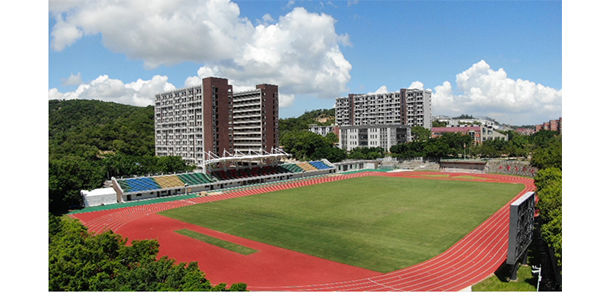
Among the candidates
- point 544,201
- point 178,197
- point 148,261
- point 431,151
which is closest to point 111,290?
point 148,261

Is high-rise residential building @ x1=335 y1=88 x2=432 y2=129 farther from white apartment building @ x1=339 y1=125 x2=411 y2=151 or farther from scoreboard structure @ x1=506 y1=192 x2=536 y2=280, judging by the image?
scoreboard structure @ x1=506 y1=192 x2=536 y2=280

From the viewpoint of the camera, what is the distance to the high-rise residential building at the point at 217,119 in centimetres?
4847

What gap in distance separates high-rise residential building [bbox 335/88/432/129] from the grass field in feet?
156

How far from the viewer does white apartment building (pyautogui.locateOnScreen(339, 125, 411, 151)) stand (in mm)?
74562

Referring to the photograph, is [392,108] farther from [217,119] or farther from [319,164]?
[217,119]

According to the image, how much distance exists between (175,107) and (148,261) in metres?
46.4

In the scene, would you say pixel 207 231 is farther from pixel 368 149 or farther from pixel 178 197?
pixel 368 149

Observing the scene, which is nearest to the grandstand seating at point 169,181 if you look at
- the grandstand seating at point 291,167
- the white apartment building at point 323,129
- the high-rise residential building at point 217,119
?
the high-rise residential building at point 217,119

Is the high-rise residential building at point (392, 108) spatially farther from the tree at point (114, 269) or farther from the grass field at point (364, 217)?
the tree at point (114, 269)

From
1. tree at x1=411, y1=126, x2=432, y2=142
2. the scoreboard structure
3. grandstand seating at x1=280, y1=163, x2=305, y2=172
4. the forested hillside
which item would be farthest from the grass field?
tree at x1=411, y1=126, x2=432, y2=142

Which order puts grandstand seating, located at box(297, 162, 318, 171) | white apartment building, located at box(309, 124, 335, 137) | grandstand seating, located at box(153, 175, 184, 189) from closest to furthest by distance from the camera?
1. grandstand seating, located at box(153, 175, 184, 189)
2. grandstand seating, located at box(297, 162, 318, 171)
3. white apartment building, located at box(309, 124, 335, 137)

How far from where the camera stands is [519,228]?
1537 centimetres

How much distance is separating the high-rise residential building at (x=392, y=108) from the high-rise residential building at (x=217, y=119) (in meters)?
42.3

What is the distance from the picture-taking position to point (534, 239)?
70.1 feet
